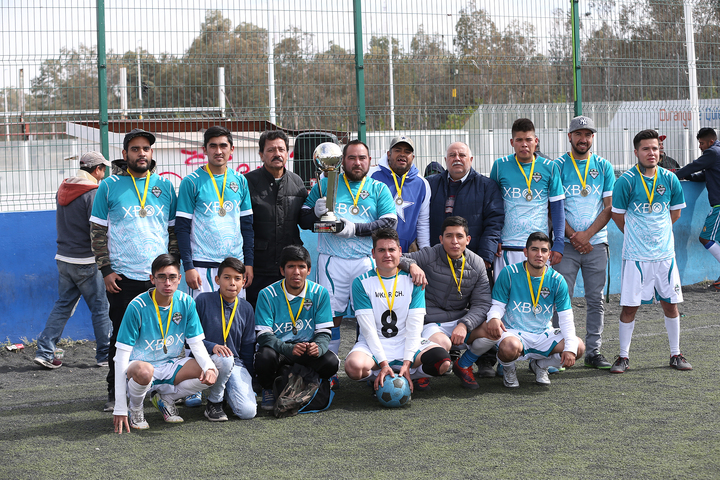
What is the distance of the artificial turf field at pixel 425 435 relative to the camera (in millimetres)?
3916

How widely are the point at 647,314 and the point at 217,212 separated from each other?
223 inches

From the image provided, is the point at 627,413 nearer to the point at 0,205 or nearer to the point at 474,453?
the point at 474,453

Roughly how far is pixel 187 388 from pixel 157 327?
0.46 meters

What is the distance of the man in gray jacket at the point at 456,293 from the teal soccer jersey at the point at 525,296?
5.5 inches

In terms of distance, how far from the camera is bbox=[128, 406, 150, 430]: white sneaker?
4785 millimetres

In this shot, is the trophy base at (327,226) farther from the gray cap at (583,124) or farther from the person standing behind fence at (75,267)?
the person standing behind fence at (75,267)

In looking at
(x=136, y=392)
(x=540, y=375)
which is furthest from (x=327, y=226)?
(x=540, y=375)

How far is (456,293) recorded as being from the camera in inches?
231

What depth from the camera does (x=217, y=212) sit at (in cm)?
555

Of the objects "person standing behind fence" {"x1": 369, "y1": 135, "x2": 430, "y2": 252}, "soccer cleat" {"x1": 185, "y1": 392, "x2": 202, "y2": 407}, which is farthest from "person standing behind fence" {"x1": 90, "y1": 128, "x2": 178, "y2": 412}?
"person standing behind fence" {"x1": 369, "y1": 135, "x2": 430, "y2": 252}

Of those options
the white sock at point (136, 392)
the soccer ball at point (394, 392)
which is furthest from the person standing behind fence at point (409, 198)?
the white sock at point (136, 392)

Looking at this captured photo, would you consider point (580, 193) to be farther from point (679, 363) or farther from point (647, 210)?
point (679, 363)

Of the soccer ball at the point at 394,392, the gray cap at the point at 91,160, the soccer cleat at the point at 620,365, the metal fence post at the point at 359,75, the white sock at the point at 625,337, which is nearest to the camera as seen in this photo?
Result: the soccer ball at the point at 394,392

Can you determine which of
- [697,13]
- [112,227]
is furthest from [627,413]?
[697,13]
